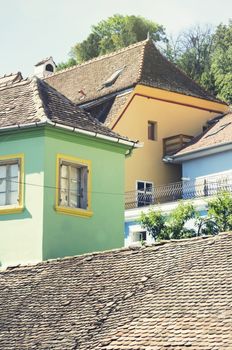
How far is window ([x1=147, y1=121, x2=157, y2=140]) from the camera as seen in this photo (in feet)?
152

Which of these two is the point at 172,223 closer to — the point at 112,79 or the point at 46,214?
the point at 46,214

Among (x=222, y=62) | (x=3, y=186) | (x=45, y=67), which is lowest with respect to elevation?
(x=3, y=186)

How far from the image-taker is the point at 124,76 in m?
47.3

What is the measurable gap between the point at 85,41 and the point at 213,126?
99.0 ft

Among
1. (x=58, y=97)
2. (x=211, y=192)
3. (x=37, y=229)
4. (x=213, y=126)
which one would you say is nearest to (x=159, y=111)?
(x=213, y=126)

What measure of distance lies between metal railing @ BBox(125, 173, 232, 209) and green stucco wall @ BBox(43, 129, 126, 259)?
45.4 ft

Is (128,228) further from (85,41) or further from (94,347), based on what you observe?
(85,41)

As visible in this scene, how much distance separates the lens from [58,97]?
27188 mm

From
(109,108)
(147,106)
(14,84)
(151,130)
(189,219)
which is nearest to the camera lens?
(14,84)

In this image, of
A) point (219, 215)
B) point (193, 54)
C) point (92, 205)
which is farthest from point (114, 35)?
point (92, 205)

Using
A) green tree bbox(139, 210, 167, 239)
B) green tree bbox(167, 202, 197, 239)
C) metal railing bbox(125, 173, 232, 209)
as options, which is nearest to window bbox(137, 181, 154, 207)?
metal railing bbox(125, 173, 232, 209)

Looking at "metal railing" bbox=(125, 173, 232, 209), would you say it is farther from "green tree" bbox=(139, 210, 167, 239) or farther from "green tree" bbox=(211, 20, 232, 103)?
"green tree" bbox=(211, 20, 232, 103)

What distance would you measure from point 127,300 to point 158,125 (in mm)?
28595

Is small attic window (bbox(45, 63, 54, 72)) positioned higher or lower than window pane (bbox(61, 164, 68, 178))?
higher
